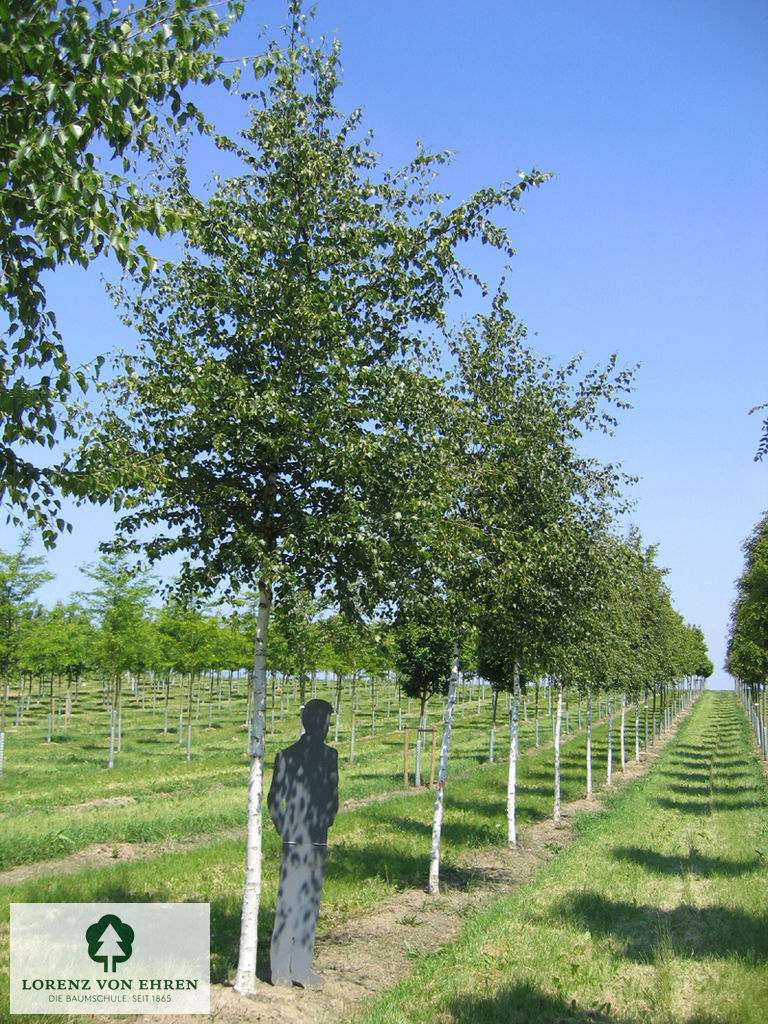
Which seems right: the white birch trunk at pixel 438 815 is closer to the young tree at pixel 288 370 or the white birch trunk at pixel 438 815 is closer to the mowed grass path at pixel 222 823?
the mowed grass path at pixel 222 823

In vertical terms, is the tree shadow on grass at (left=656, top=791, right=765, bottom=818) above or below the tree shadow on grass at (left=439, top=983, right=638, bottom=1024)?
below

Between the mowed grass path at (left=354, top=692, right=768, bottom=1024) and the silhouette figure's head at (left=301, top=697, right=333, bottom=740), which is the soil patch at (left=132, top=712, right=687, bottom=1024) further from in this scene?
the silhouette figure's head at (left=301, top=697, right=333, bottom=740)

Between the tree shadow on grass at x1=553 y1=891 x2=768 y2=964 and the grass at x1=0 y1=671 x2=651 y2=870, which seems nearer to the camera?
the tree shadow on grass at x1=553 y1=891 x2=768 y2=964

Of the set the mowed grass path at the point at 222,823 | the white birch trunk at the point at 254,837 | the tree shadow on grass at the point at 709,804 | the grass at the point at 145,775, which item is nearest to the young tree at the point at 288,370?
the white birch trunk at the point at 254,837

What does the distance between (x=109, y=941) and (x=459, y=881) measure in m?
6.89

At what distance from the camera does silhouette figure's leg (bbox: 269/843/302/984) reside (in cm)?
813

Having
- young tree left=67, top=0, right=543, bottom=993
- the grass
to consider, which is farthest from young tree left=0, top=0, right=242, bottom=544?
the grass

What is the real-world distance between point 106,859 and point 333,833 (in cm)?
462

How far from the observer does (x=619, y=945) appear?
9.50 m

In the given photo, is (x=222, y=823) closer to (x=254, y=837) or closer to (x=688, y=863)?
(x=688, y=863)

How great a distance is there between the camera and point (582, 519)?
55.2 ft

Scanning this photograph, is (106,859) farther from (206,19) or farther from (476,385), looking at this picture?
(206,19)

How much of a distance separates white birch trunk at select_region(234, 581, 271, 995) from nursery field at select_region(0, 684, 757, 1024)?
0.27 meters

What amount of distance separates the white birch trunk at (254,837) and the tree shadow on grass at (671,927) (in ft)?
14.2
